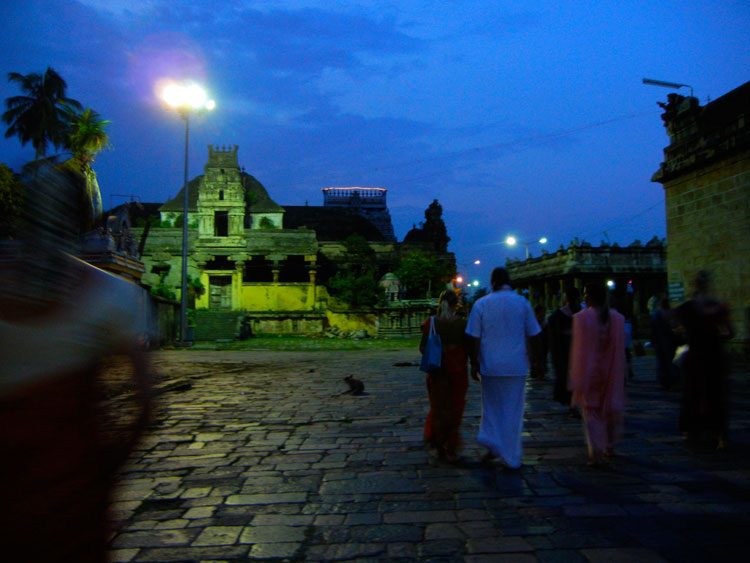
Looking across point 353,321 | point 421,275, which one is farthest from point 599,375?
point 421,275

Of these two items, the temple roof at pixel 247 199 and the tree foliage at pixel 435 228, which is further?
the tree foliage at pixel 435 228

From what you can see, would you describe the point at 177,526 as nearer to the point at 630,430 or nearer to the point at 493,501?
the point at 493,501

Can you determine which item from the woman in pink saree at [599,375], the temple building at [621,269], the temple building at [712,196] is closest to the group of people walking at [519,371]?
the woman in pink saree at [599,375]

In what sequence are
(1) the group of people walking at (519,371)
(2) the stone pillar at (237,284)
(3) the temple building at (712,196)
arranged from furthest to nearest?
(2) the stone pillar at (237,284)
(3) the temple building at (712,196)
(1) the group of people walking at (519,371)

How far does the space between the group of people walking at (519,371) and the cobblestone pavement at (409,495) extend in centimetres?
27

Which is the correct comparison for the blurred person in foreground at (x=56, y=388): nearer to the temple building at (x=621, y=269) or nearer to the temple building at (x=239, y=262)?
the temple building at (x=239, y=262)

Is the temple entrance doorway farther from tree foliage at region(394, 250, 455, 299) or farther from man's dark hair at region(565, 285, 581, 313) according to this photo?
man's dark hair at region(565, 285, 581, 313)

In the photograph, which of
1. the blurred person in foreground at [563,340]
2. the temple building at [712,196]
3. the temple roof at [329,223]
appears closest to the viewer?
the blurred person in foreground at [563,340]

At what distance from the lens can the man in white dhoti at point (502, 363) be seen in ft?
17.1

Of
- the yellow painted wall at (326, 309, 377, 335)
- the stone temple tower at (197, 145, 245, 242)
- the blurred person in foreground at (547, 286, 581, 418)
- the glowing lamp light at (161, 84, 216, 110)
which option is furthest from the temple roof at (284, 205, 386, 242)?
the blurred person in foreground at (547, 286, 581, 418)

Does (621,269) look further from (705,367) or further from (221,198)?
(705,367)

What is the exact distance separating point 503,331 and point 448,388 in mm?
815

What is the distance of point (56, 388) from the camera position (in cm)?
174

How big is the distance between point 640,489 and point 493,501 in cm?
119
